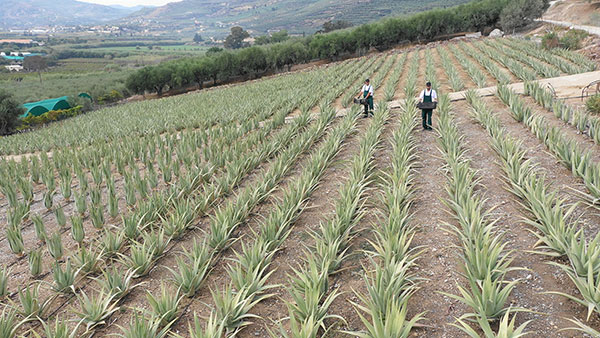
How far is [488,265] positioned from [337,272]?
1.50 metres

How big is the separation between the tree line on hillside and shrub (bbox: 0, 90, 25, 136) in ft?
57.8

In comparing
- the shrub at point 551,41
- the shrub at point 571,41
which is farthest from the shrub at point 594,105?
the shrub at point 551,41

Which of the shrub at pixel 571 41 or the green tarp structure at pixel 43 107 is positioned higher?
the shrub at pixel 571 41

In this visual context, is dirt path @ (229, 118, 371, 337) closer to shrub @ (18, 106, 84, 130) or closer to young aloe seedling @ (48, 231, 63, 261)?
young aloe seedling @ (48, 231, 63, 261)

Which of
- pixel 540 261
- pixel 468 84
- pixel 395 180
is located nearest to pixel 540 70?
pixel 468 84

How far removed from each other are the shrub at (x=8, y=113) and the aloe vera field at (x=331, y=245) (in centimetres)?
2455

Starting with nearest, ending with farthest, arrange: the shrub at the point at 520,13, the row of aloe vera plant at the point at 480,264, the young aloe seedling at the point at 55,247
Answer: the row of aloe vera plant at the point at 480,264
the young aloe seedling at the point at 55,247
the shrub at the point at 520,13

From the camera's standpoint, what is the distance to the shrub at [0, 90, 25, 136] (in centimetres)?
2822

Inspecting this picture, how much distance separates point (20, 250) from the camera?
496cm

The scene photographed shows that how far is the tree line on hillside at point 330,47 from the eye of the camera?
4603cm

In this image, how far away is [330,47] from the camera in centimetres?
4938

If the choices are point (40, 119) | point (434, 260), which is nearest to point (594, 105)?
point (434, 260)

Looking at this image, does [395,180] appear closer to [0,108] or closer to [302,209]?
[302,209]

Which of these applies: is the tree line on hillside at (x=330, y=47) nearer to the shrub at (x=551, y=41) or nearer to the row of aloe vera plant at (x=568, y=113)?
the shrub at (x=551, y=41)
